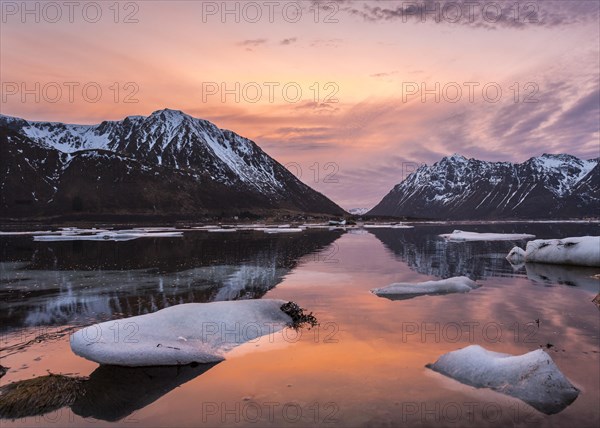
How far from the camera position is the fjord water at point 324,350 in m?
10.5

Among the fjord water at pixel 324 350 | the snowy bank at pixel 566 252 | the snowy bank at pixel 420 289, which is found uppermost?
the snowy bank at pixel 566 252

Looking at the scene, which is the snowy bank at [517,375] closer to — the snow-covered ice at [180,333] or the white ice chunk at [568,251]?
the snow-covered ice at [180,333]

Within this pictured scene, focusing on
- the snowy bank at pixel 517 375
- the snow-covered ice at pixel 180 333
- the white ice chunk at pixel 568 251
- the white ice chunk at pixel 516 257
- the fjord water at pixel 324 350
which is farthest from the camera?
the white ice chunk at pixel 516 257

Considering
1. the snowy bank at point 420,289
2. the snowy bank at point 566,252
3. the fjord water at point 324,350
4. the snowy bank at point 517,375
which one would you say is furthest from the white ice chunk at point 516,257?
the snowy bank at point 517,375

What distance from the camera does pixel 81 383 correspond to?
12148 millimetres

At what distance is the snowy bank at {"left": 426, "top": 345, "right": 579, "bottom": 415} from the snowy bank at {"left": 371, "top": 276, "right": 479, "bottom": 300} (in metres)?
10.5

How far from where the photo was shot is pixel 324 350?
14859 millimetres

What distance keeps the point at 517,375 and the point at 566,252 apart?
2985cm

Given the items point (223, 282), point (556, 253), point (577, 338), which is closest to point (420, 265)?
point (556, 253)

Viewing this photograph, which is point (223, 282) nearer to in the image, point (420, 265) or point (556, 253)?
point (420, 265)

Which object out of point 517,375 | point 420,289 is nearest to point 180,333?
point 517,375

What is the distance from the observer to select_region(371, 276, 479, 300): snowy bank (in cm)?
2412

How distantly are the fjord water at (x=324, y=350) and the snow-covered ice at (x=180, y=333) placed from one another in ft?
→ 1.36

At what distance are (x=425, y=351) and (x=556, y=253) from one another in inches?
1128
